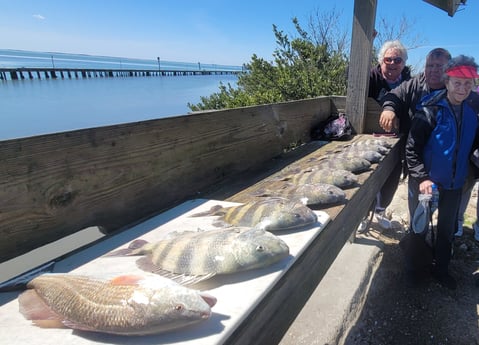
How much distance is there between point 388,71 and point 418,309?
2924mm

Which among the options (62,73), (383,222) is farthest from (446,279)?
(62,73)

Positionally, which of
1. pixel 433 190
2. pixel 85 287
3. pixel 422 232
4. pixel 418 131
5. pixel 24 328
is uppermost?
pixel 418 131

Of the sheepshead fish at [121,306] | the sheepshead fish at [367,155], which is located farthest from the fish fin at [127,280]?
the sheepshead fish at [367,155]

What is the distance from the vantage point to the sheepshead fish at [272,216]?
159cm

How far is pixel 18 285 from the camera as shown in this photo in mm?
1271

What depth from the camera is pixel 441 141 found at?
9.64ft

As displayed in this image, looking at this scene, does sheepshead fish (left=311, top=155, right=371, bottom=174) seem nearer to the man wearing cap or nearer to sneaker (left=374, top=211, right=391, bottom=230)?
the man wearing cap

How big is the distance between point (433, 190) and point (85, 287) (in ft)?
10.4

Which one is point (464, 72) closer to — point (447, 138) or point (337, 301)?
point (447, 138)

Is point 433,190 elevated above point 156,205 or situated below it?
below

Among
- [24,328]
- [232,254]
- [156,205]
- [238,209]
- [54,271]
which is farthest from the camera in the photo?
[156,205]

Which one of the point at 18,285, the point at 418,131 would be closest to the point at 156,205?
the point at 18,285

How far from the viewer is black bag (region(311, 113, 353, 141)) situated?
4137 mm

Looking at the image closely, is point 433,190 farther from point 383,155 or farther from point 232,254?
point 232,254
